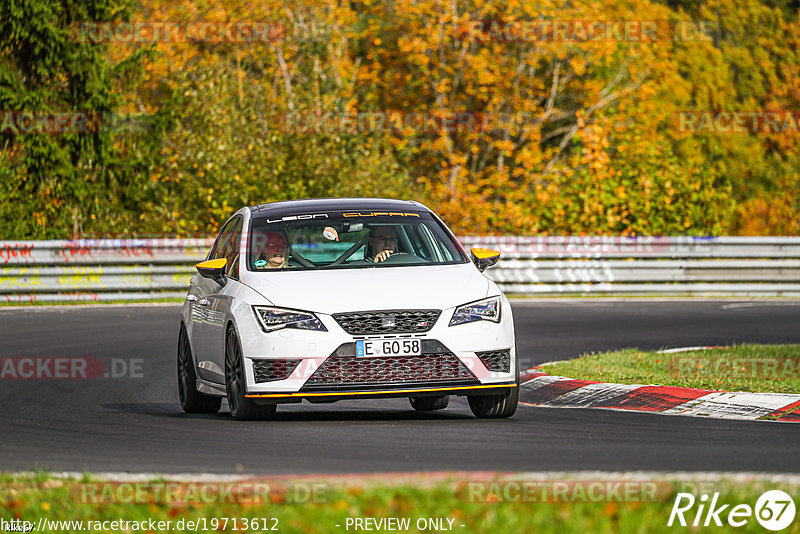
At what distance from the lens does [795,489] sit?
705 cm

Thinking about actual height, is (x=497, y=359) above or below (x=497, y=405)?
above

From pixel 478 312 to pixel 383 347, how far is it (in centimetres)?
77

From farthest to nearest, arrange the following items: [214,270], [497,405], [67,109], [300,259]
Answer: [67,109]
[214,270]
[300,259]
[497,405]

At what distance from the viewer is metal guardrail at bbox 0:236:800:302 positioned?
26453 mm

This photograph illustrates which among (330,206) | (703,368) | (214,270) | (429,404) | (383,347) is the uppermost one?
(330,206)

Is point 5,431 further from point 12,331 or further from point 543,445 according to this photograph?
point 12,331

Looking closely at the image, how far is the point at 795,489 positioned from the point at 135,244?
2044cm

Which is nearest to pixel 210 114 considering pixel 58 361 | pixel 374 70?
pixel 374 70

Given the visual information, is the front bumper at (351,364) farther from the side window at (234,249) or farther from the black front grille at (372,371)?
the side window at (234,249)

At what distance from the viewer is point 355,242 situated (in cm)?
1180

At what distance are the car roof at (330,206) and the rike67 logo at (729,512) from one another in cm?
571

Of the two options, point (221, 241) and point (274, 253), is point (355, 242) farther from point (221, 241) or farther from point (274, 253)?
point (221, 241)

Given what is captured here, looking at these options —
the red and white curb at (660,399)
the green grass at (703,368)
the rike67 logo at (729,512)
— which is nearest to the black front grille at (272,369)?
the red and white curb at (660,399)

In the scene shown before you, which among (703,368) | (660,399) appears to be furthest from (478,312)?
(703,368)
